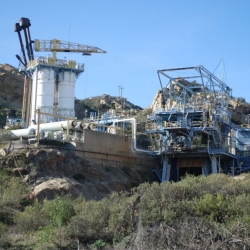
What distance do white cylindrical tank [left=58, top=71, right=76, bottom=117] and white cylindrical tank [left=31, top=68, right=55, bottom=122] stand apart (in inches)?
51.6

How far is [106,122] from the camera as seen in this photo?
54062 mm

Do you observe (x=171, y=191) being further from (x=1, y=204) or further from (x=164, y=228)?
(x=1, y=204)

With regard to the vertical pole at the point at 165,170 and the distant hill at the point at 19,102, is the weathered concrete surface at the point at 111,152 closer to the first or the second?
the vertical pole at the point at 165,170

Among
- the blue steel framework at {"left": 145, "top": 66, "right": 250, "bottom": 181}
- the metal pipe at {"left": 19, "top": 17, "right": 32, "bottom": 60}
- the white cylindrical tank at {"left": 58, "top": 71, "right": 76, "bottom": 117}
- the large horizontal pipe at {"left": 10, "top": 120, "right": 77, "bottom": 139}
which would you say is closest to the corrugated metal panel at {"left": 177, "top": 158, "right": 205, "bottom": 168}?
the blue steel framework at {"left": 145, "top": 66, "right": 250, "bottom": 181}

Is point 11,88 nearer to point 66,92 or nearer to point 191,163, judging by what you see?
point 66,92

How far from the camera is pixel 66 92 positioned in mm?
63250

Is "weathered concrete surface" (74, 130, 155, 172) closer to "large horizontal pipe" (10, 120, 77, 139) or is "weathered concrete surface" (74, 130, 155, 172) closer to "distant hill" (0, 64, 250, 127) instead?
"large horizontal pipe" (10, 120, 77, 139)

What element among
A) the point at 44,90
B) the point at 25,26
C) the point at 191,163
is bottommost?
the point at 191,163

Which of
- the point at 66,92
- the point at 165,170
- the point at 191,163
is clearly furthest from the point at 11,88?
the point at 191,163

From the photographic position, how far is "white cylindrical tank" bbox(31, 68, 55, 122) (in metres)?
61.3

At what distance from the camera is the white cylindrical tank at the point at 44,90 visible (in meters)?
61.3

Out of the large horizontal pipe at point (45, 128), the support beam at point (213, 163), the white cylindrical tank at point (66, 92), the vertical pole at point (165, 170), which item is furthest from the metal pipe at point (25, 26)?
the support beam at point (213, 163)

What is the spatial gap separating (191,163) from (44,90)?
2106cm

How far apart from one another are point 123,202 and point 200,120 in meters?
21.4
